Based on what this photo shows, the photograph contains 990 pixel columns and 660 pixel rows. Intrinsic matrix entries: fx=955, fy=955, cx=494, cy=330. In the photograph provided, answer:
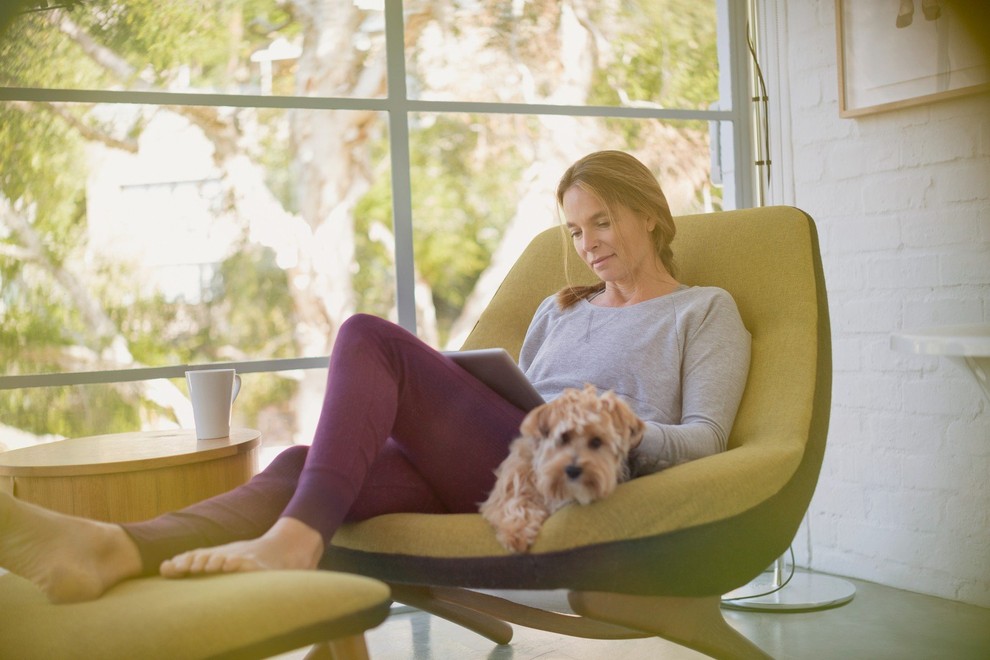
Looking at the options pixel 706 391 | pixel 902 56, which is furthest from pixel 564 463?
pixel 902 56

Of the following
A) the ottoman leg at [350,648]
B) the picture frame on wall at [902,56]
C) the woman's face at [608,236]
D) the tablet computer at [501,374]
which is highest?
the picture frame on wall at [902,56]

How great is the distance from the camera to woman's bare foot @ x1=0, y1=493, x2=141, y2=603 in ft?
4.01

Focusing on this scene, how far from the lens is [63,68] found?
3.61 metres

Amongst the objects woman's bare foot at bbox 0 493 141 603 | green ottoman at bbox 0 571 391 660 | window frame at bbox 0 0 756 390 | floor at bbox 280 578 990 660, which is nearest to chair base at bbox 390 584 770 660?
green ottoman at bbox 0 571 391 660

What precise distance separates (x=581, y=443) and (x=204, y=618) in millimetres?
563

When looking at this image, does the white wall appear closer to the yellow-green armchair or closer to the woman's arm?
the yellow-green armchair

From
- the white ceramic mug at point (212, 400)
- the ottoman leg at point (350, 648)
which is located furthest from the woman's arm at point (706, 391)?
the white ceramic mug at point (212, 400)

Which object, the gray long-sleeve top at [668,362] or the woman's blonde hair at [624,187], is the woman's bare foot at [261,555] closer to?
the gray long-sleeve top at [668,362]

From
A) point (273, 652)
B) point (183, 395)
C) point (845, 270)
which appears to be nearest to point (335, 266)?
point (183, 395)

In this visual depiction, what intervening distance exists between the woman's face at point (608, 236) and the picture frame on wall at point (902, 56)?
1.09 meters

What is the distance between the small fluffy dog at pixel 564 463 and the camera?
1376 mm

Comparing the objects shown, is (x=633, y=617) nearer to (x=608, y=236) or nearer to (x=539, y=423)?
(x=539, y=423)

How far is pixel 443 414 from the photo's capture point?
1624 mm

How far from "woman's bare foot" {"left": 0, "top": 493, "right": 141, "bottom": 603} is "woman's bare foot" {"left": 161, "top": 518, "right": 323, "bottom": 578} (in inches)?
3.0
